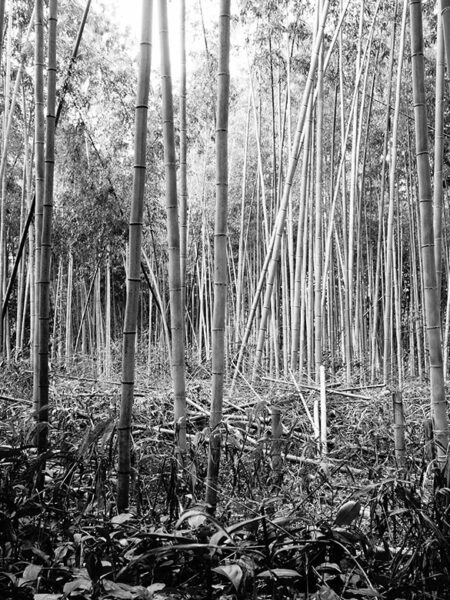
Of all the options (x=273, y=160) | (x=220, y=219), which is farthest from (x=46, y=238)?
(x=273, y=160)

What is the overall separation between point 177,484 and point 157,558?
465mm

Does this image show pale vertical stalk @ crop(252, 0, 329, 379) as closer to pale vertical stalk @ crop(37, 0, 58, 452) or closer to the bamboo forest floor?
pale vertical stalk @ crop(37, 0, 58, 452)

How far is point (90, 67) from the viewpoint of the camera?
236 inches

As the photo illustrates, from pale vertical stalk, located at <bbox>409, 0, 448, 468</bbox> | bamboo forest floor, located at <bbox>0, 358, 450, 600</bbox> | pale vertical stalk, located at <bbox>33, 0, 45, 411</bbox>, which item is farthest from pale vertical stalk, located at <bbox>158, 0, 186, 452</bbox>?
pale vertical stalk, located at <bbox>409, 0, 448, 468</bbox>

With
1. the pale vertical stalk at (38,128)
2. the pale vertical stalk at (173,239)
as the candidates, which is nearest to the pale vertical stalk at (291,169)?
the pale vertical stalk at (173,239)

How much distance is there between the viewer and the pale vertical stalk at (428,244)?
5.17 feet

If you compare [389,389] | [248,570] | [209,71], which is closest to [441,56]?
[389,389]

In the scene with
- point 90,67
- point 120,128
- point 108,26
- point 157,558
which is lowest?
point 157,558

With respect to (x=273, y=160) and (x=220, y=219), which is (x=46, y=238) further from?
(x=273, y=160)

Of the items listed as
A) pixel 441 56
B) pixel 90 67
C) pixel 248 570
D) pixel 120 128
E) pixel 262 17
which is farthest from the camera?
pixel 120 128

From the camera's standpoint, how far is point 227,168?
158cm

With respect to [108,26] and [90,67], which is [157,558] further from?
[108,26]

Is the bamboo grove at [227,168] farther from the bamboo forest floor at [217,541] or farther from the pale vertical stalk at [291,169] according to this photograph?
the bamboo forest floor at [217,541]

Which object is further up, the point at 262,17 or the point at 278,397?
the point at 262,17
